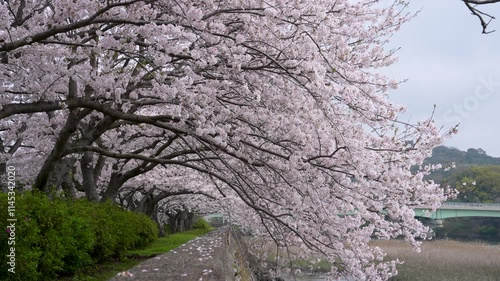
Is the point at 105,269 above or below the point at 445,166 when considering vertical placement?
below

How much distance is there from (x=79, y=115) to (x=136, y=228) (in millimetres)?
8930

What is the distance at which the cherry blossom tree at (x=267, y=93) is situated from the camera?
6531mm

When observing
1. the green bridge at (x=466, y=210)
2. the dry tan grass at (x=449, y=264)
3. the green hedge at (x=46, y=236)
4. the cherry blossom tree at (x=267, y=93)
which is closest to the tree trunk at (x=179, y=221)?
the green bridge at (x=466, y=210)

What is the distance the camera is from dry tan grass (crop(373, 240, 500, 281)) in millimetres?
19406

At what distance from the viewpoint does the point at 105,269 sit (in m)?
11.0

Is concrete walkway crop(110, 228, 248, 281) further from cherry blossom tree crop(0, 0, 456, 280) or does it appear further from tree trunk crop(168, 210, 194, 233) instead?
tree trunk crop(168, 210, 194, 233)

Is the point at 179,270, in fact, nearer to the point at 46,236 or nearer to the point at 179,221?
the point at 46,236

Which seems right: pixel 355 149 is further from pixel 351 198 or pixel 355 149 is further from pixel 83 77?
pixel 83 77

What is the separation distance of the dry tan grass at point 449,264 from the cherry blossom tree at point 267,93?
11.2 metres

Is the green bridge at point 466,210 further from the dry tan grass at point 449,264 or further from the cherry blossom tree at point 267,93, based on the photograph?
the cherry blossom tree at point 267,93

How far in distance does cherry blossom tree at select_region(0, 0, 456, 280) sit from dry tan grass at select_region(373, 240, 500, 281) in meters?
11.2

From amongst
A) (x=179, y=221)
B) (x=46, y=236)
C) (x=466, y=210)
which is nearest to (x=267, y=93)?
(x=46, y=236)

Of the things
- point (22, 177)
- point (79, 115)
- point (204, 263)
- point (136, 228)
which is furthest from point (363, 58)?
point (22, 177)

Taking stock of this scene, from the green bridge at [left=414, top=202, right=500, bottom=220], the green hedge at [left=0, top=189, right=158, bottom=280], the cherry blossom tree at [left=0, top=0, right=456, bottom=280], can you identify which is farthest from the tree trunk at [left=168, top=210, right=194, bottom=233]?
the cherry blossom tree at [left=0, top=0, right=456, bottom=280]
